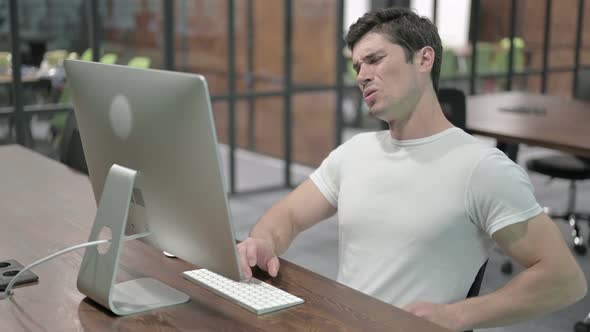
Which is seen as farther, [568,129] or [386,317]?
[568,129]

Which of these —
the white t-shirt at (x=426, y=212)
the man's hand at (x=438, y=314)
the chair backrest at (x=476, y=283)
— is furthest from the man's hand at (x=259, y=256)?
the chair backrest at (x=476, y=283)

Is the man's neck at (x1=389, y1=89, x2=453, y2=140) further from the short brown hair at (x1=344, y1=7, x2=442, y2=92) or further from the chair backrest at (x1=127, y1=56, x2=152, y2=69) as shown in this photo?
the chair backrest at (x1=127, y1=56, x2=152, y2=69)

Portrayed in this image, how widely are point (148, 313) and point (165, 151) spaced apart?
0.34 meters

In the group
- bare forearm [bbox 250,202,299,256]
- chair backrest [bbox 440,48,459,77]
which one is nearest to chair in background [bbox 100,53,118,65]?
chair backrest [bbox 440,48,459,77]

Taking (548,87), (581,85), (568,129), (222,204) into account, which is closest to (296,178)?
(581,85)

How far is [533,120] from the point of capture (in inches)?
171

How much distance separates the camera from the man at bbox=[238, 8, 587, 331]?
169 cm

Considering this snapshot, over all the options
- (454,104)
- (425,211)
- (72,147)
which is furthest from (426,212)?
(454,104)

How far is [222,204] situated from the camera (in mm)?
1471

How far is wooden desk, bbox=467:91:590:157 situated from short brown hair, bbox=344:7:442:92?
1.96 m

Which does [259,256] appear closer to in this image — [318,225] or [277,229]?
[277,229]

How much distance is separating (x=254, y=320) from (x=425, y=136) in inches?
25.1

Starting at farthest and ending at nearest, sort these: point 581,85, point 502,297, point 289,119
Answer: point 289,119, point 581,85, point 502,297

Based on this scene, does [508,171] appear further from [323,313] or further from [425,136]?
[323,313]
